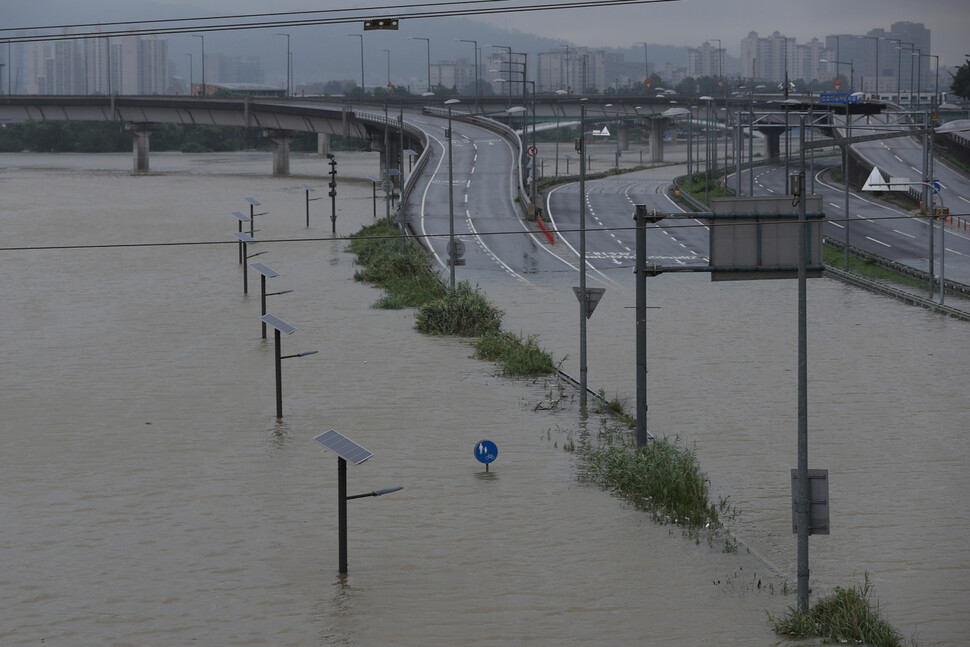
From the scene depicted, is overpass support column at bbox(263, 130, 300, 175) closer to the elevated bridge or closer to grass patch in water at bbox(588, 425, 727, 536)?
the elevated bridge

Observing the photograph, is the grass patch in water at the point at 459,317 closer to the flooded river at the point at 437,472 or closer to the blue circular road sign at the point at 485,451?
the flooded river at the point at 437,472

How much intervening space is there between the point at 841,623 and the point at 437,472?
36.3 ft

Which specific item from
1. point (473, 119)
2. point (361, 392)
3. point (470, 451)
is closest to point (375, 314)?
point (361, 392)

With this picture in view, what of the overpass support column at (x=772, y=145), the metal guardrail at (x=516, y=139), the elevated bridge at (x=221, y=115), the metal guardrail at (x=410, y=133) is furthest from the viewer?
the overpass support column at (x=772, y=145)

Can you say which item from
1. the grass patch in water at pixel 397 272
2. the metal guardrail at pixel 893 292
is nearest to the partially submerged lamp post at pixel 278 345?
the grass patch in water at pixel 397 272

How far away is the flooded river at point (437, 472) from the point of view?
1905 cm

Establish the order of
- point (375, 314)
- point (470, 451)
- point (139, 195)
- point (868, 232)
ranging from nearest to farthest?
point (470, 451) < point (375, 314) < point (868, 232) < point (139, 195)

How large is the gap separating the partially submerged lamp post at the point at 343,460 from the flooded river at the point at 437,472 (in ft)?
1.99

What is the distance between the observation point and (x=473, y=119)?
121000 mm

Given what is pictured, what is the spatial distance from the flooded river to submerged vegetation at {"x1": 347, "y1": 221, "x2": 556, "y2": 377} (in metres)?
1.10

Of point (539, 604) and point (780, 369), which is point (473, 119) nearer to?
point (780, 369)

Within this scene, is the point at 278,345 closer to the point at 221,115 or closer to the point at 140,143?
the point at 221,115

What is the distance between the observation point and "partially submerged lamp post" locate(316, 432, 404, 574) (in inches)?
746

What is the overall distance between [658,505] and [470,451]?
587 cm
